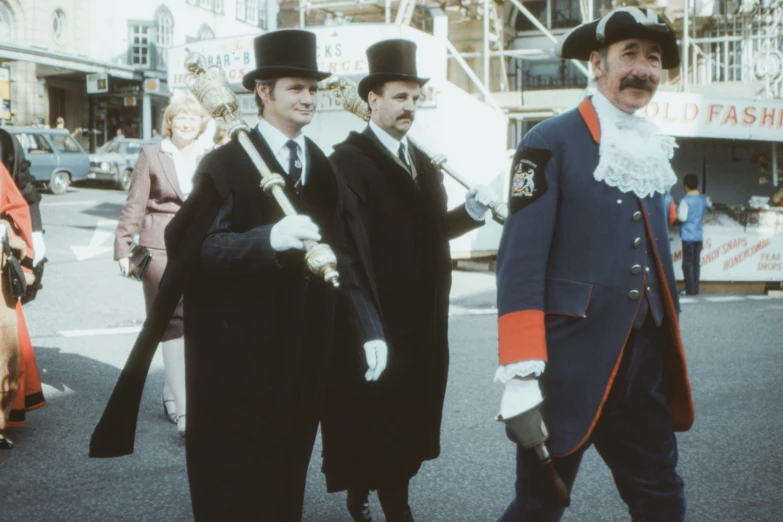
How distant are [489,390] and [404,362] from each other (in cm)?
267

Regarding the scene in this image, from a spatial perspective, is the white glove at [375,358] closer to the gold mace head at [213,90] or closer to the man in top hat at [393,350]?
the man in top hat at [393,350]

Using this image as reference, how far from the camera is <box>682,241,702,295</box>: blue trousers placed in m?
11.8

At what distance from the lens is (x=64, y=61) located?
107ft

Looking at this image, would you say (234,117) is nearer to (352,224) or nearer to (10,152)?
(352,224)

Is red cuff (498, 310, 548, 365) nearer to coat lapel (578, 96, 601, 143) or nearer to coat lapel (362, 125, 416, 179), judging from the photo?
coat lapel (578, 96, 601, 143)

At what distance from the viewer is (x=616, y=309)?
2.60 m

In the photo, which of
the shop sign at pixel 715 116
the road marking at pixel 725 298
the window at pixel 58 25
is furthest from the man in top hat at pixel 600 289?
the window at pixel 58 25

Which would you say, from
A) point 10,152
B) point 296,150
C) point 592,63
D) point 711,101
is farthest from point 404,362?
point 711,101

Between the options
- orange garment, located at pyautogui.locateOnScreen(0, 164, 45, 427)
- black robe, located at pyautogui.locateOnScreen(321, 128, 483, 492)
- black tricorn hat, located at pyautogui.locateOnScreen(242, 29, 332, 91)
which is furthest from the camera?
orange garment, located at pyautogui.locateOnScreen(0, 164, 45, 427)

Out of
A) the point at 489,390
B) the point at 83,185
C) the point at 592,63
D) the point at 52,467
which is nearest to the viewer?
the point at 592,63

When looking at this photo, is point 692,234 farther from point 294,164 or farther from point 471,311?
point 294,164

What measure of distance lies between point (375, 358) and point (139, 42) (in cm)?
3834

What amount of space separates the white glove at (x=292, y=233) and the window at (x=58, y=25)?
35504 millimetres

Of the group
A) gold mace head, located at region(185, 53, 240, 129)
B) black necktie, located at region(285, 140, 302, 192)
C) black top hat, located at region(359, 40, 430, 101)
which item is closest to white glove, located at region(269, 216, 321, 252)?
black necktie, located at region(285, 140, 302, 192)
